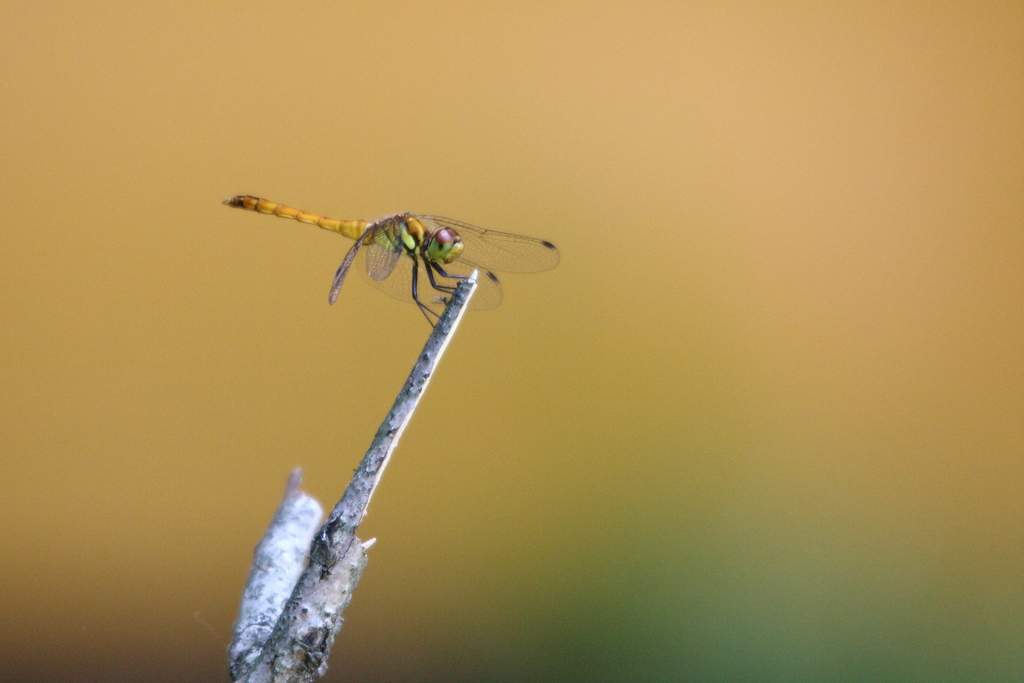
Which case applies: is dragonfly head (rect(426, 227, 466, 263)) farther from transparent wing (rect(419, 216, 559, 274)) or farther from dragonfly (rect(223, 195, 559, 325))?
transparent wing (rect(419, 216, 559, 274))

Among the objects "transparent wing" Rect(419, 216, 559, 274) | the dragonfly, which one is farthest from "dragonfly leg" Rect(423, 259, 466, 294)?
"transparent wing" Rect(419, 216, 559, 274)

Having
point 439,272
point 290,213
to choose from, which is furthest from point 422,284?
point 290,213

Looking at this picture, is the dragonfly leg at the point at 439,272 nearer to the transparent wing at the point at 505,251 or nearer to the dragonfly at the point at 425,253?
the dragonfly at the point at 425,253

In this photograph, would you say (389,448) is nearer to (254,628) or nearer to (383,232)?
(254,628)

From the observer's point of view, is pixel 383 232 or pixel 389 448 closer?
pixel 389 448

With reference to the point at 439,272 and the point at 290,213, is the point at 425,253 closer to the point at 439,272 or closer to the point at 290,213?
the point at 439,272

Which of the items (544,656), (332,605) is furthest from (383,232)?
(544,656)

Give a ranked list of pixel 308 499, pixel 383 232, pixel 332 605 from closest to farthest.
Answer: pixel 332 605
pixel 308 499
pixel 383 232
